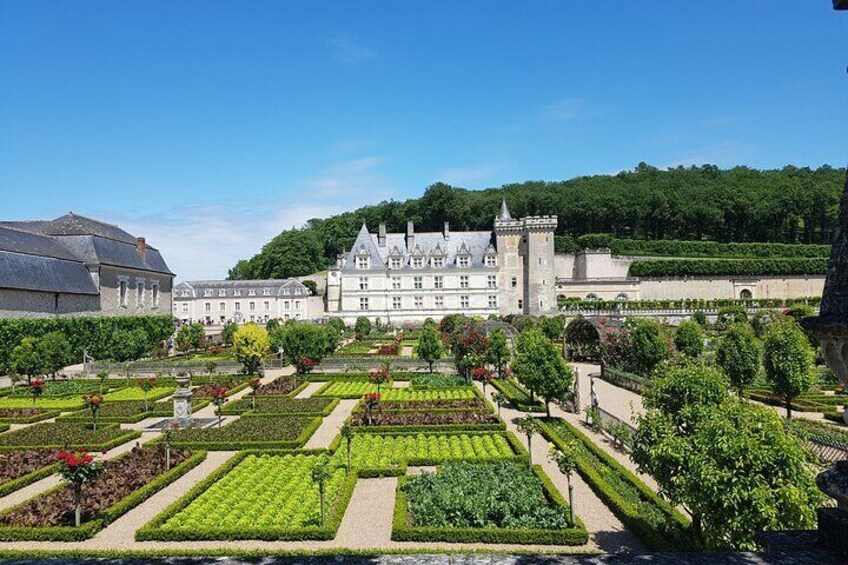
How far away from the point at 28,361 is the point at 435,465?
83.6 feet

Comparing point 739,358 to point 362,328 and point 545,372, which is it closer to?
point 545,372

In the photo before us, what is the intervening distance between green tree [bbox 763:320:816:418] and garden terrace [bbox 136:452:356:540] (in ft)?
51.9

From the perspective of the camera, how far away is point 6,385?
103 ft

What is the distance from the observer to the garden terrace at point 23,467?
13898 mm

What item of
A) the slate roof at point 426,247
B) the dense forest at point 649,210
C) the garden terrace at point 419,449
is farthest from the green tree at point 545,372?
the dense forest at point 649,210

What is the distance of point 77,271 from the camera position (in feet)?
141

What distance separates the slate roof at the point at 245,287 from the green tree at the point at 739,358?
5564cm

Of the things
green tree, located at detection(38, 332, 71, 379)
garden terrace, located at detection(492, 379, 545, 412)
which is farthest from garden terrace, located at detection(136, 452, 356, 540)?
green tree, located at detection(38, 332, 71, 379)

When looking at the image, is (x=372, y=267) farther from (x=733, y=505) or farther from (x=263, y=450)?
(x=733, y=505)

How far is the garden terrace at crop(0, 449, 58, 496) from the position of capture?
547 inches

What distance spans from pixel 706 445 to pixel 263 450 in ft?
41.8

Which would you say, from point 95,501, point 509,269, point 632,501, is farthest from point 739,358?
point 509,269

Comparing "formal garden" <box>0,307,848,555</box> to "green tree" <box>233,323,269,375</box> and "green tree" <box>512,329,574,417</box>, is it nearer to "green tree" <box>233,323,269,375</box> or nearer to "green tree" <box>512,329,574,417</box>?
"green tree" <box>512,329,574,417</box>

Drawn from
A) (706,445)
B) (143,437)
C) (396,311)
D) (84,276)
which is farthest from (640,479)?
(396,311)
